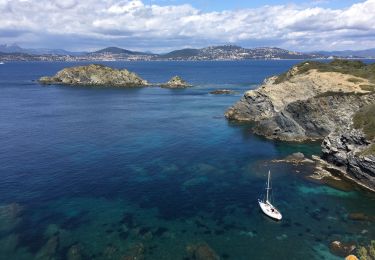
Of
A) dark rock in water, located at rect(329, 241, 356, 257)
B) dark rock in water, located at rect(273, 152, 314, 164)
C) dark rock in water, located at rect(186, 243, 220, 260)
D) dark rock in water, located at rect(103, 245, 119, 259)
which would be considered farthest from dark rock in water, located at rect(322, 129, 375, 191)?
dark rock in water, located at rect(103, 245, 119, 259)

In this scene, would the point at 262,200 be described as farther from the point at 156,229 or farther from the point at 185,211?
the point at 156,229

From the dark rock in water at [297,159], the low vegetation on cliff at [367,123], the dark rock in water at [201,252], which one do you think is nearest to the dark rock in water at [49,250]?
the dark rock in water at [201,252]

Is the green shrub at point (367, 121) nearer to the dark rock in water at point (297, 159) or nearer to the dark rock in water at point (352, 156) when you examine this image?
the dark rock in water at point (352, 156)

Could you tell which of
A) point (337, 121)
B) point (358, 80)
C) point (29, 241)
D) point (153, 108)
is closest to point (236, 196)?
point (29, 241)

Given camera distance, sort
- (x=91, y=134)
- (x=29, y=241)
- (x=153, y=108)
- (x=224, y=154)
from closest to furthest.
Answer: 1. (x=29, y=241)
2. (x=224, y=154)
3. (x=91, y=134)
4. (x=153, y=108)

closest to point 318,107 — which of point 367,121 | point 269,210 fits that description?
point 367,121

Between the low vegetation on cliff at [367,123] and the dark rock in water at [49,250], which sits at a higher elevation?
the low vegetation on cliff at [367,123]

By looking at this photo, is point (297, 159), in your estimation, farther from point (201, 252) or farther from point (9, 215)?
point (9, 215)
